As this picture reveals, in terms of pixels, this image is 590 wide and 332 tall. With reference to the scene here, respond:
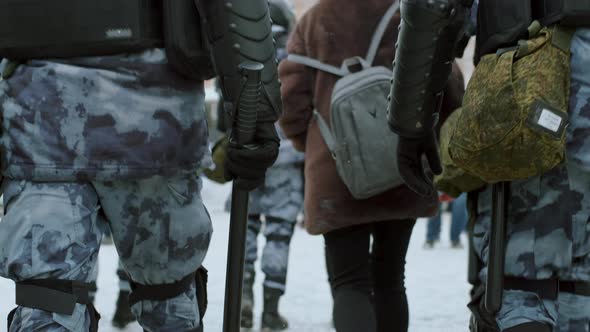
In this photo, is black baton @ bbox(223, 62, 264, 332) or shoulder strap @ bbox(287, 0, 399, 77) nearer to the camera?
black baton @ bbox(223, 62, 264, 332)

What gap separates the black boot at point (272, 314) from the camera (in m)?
5.52

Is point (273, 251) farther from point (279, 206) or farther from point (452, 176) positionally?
point (452, 176)

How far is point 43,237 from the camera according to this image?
279cm

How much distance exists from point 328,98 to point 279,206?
2.05 m

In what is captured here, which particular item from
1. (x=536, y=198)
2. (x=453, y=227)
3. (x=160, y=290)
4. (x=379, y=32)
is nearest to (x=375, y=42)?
(x=379, y=32)

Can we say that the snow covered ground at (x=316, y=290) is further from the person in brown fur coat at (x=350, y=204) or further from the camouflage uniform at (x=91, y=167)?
the camouflage uniform at (x=91, y=167)

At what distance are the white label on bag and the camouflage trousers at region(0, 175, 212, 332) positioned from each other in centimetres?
94

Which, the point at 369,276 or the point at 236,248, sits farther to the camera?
the point at 369,276

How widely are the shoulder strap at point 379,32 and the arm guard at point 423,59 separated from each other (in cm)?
54

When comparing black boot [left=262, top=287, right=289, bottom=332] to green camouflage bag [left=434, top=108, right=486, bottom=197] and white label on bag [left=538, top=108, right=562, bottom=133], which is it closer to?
green camouflage bag [left=434, top=108, right=486, bottom=197]

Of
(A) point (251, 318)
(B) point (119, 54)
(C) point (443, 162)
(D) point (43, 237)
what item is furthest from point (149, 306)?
(A) point (251, 318)

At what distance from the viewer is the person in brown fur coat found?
12.4 feet

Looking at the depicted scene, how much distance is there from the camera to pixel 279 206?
591 centimetres

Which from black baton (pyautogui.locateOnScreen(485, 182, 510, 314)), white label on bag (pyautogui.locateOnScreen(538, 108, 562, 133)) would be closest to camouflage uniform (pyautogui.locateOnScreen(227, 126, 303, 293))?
black baton (pyautogui.locateOnScreen(485, 182, 510, 314))
